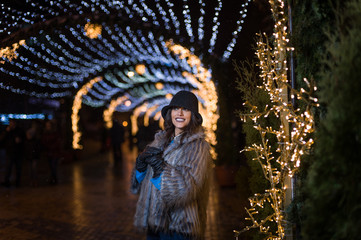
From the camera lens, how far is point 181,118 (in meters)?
3.50

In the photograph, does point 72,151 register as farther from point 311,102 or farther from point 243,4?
point 311,102

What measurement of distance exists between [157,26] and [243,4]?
4384 mm

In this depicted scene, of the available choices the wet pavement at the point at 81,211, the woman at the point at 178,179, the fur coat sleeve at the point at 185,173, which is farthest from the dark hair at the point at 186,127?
the wet pavement at the point at 81,211

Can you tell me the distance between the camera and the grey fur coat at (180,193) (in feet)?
10.3

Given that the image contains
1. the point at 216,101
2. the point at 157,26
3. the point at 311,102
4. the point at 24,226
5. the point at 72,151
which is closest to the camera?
the point at 311,102

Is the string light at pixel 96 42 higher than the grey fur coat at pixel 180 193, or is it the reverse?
the string light at pixel 96 42

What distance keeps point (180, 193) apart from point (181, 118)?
2.22 feet

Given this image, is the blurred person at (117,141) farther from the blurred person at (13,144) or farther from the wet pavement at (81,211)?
the blurred person at (13,144)

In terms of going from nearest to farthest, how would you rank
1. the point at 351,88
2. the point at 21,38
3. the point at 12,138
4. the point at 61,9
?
the point at 351,88 → the point at 21,38 → the point at 61,9 → the point at 12,138

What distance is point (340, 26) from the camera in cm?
224

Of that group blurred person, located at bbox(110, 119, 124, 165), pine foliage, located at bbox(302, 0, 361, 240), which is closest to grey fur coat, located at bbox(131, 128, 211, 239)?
pine foliage, located at bbox(302, 0, 361, 240)

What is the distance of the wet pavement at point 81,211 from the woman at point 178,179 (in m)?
1.66

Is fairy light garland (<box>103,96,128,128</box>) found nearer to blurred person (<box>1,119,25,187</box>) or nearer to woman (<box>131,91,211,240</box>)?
blurred person (<box>1,119,25,187</box>)

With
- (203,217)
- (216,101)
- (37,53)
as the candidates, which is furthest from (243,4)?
(37,53)
